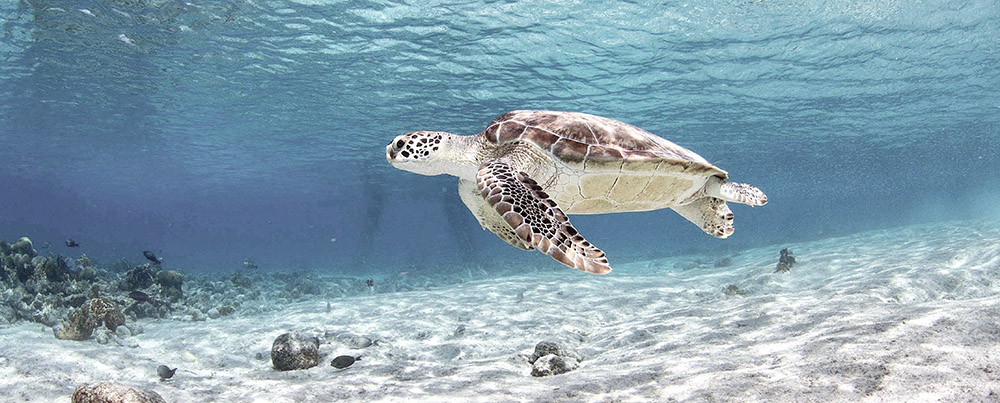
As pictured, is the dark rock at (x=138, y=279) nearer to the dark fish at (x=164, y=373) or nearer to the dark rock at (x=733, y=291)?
the dark fish at (x=164, y=373)

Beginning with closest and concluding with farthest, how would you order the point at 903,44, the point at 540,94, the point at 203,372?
the point at 203,372 < the point at 903,44 < the point at 540,94

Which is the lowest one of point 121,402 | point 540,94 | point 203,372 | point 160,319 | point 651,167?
point 160,319

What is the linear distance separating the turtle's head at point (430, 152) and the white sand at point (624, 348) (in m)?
2.07

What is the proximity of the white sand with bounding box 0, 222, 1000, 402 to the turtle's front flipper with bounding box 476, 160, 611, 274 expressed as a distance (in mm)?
907

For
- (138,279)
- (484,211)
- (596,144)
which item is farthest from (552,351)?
(138,279)

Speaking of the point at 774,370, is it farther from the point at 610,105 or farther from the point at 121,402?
the point at 610,105

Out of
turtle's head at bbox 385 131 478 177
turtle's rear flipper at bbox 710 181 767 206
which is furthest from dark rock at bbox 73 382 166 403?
turtle's rear flipper at bbox 710 181 767 206

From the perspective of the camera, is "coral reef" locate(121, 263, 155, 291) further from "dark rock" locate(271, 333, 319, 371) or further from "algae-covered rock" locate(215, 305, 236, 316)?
"dark rock" locate(271, 333, 319, 371)

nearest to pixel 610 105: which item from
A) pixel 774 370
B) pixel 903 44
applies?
pixel 903 44

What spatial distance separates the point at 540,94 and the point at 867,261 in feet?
39.4

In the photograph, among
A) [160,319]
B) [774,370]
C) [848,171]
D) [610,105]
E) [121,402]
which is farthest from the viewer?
[848,171]

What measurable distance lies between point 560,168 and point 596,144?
15.9 inches

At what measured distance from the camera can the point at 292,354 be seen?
15.8 feet

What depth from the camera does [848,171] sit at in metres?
44.0
